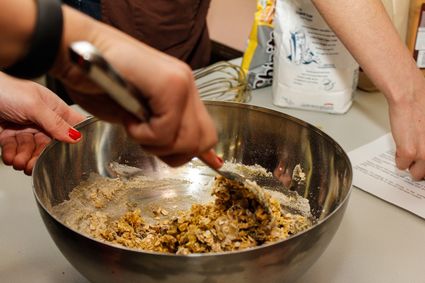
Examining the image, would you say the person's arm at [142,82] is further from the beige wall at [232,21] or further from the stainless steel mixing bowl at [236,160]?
the beige wall at [232,21]

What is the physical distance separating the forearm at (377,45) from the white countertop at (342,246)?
197 millimetres

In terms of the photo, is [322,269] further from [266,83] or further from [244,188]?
[266,83]

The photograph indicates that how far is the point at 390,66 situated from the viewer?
908 millimetres

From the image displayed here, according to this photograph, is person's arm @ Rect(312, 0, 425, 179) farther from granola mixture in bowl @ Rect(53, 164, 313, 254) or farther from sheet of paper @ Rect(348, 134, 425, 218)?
granola mixture in bowl @ Rect(53, 164, 313, 254)

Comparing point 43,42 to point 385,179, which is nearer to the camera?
point 43,42

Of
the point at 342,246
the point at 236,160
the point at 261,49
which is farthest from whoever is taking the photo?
the point at 261,49

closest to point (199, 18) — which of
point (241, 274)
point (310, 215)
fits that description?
point (310, 215)

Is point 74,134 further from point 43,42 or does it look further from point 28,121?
point 43,42

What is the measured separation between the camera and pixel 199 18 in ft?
4.68

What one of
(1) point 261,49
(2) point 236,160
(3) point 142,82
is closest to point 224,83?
(1) point 261,49

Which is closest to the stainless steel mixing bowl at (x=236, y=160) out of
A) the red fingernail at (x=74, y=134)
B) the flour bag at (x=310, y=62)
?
the red fingernail at (x=74, y=134)

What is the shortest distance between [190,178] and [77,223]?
0.23 metres

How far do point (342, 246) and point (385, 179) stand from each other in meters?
0.21

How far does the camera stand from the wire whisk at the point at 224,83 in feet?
3.84
